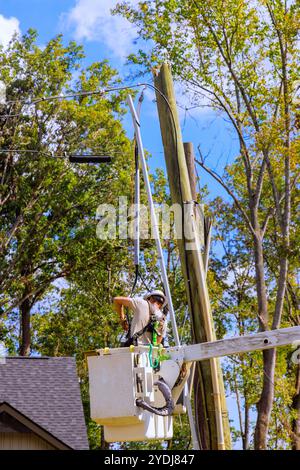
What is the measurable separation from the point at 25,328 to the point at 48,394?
12.8 meters

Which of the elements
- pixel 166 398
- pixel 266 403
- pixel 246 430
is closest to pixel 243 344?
pixel 166 398

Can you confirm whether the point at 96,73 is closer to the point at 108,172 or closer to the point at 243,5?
the point at 108,172

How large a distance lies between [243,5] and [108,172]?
12.6 metres

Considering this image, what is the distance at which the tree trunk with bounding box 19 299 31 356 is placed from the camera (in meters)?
34.8

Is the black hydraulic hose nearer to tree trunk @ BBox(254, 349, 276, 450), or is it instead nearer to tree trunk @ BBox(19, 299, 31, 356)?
tree trunk @ BBox(254, 349, 276, 450)

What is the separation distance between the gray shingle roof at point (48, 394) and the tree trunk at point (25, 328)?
1121 centimetres

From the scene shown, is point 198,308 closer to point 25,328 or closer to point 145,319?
point 145,319

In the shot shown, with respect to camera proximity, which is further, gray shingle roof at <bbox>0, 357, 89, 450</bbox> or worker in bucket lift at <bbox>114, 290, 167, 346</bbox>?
gray shingle roof at <bbox>0, 357, 89, 450</bbox>

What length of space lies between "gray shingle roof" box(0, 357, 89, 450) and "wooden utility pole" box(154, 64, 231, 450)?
1223 centimetres

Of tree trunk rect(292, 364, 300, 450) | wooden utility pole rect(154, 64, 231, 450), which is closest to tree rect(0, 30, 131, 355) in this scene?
tree trunk rect(292, 364, 300, 450)

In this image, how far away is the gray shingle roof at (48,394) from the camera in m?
21.8

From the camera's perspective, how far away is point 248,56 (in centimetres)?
2225

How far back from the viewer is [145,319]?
26.3ft

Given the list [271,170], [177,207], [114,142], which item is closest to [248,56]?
[271,170]
